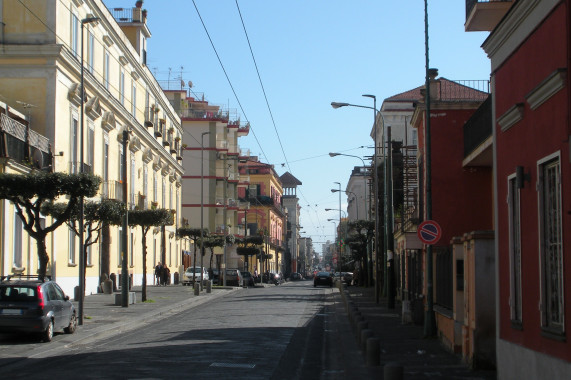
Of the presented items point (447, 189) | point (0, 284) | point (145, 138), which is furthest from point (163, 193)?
point (0, 284)

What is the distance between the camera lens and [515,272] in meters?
12.3

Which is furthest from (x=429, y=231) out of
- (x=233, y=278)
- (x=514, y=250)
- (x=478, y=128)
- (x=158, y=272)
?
(x=233, y=278)

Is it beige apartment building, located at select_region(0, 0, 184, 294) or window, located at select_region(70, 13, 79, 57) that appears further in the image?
window, located at select_region(70, 13, 79, 57)

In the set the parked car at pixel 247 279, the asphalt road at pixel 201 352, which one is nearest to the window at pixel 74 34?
the asphalt road at pixel 201 352

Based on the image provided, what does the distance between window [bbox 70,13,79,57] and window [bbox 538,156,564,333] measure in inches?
A: 1123

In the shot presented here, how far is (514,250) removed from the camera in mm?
12250

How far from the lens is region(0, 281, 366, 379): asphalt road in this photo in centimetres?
1402

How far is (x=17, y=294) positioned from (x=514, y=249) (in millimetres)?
11838

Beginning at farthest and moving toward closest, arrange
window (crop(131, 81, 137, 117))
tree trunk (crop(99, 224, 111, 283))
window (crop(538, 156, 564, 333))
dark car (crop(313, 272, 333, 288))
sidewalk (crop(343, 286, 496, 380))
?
1. dark car (crop(313, 272, 333, 288))
2. window (crop(131, 81, 137, 117))
3. tree trunk (crop(99, 224, 111, 283))
4. sidewalk (crop(343, 286, 496, 380))
5. window (crop(538, 156, 564, 333))

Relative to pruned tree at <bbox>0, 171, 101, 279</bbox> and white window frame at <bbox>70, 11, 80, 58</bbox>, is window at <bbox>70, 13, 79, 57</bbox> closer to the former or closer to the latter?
white window frame at <bbox>70, 11, 80, 58</bbox>

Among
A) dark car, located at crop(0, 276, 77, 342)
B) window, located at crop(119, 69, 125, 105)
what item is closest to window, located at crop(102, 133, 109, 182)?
window, located at crop(119, 69, 125, 105)

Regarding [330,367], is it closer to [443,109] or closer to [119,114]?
[443,109]

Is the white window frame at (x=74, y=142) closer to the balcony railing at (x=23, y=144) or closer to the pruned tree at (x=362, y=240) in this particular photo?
the balcony railing at (x=23, y=144)

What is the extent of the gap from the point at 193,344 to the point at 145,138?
3625cm
